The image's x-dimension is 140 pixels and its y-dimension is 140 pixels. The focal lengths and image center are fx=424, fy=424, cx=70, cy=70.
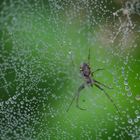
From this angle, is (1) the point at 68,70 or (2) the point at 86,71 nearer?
(2) the point at 86,71

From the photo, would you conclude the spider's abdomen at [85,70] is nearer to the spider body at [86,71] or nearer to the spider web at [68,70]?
the spider body at [86,71]

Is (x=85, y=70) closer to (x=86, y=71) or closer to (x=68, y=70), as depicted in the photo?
(x=86, y=71)

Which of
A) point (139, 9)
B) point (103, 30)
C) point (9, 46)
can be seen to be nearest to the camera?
point (139, 9)

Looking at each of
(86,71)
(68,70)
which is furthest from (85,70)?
(68,70)

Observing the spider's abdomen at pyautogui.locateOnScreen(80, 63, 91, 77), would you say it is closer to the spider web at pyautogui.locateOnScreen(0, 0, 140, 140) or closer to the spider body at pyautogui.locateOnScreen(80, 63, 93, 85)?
the spider body at pyautogui.locateOnScreen(80, 63, 93, 85)

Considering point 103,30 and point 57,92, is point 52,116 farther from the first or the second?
point 103,30

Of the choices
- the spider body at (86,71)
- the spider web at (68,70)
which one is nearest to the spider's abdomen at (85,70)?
the spider body at (86,71)

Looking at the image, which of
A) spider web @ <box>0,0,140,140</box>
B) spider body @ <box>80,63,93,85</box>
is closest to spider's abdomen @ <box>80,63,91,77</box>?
spider body @ <box>80,63,93,85</box>

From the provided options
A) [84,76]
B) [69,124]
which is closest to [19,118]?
[69,124]
